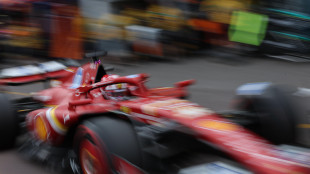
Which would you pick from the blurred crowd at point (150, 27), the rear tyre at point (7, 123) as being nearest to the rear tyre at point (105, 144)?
the rear tyre at point (7, 123)

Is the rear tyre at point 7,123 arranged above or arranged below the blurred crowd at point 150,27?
below

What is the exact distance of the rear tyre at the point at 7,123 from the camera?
4.82 meters

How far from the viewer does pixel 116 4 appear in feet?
35.6

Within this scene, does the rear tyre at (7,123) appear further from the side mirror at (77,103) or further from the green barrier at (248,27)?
the green barrier at (248,27)

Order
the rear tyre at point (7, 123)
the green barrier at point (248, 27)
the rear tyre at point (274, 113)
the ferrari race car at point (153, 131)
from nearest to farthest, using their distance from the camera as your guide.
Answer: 1. the ferrari race car at point (153, 131)
2. the rear tyre at point (274, 113)
3. the rear tyre at point (7, 123)
4. the green barrier at point (248, 27)

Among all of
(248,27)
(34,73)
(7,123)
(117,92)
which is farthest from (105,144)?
(248,27)

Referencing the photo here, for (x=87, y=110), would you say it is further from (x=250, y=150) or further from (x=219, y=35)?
(x=219, y=35)

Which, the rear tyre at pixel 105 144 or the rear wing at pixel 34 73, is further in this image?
the rear wing at pixel 34 73

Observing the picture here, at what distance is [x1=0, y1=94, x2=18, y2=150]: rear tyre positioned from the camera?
4.82 m

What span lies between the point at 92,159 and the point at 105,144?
11.1 inches

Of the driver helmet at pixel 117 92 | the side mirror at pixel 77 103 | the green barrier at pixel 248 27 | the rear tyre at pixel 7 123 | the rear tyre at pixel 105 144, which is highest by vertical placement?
the green barrier at pixel 248 27

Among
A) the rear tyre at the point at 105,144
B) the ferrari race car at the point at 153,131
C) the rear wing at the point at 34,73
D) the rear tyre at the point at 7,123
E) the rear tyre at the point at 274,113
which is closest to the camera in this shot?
the ferrari race car at the point at 153,131

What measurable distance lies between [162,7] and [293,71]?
3.66 metres

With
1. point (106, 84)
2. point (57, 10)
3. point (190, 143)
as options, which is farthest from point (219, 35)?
point (190, 143)
